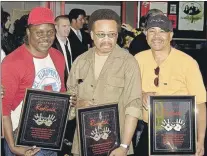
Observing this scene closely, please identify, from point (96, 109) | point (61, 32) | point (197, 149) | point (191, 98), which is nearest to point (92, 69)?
point (96, 109)

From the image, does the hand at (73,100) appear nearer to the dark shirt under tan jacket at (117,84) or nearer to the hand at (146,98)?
the dark shirt under tan jacket at (117,84)

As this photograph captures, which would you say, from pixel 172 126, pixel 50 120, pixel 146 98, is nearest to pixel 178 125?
pixel 172 126

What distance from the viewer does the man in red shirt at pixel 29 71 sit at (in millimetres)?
3164

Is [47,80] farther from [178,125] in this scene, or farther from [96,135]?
[178,125]

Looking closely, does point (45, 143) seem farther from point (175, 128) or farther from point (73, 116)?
point (175, 128)

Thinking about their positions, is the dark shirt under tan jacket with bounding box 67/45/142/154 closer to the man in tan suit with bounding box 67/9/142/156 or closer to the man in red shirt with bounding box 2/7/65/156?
the man in tan suit with bounding box 67/9/142/156

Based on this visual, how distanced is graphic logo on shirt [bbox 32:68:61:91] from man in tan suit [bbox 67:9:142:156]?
9.6 inches

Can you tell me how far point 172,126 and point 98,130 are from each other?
531 millimetres

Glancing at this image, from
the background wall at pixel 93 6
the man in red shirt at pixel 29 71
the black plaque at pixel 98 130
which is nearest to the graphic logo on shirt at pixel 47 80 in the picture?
the man in red shirt at pixel 29 71

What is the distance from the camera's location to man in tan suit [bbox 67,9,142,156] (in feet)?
9.99

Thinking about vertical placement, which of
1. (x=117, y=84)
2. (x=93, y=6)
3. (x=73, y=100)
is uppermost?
(x=93, y=6)

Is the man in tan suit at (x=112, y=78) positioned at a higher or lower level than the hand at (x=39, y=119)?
higher

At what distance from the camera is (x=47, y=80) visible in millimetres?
3301

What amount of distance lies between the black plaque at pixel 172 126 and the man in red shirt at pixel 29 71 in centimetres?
74
